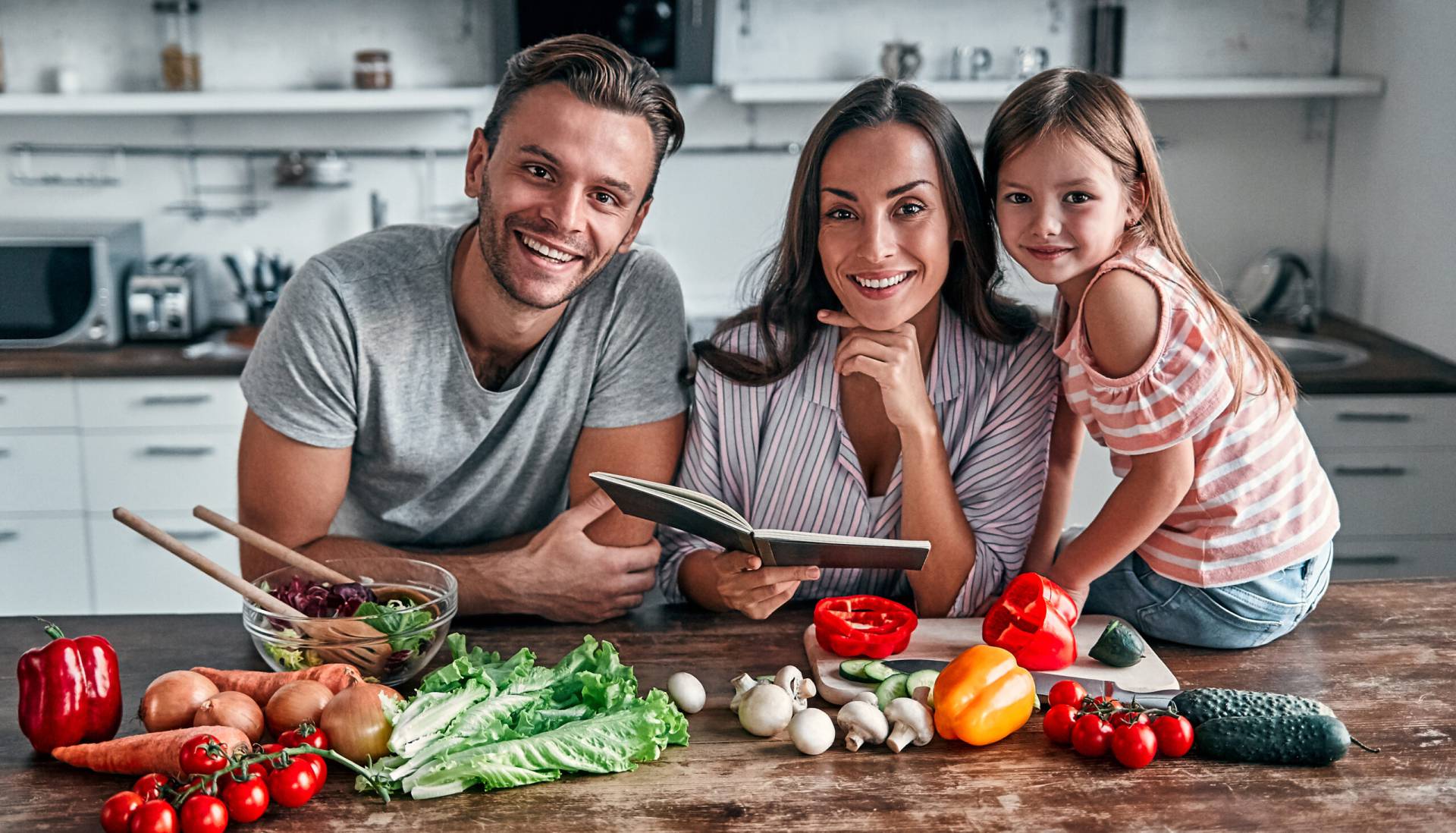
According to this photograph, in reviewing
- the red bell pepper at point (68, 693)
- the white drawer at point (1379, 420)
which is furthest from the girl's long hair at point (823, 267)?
the white drawer at point (1379, 420)

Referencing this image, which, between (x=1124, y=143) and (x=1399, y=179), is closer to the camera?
(x=1124, y=143)

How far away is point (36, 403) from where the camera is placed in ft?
11.7

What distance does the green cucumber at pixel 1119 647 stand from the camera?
1.65 metres

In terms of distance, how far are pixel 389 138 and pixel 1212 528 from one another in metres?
3.20

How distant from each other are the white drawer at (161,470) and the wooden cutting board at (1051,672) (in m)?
2.42

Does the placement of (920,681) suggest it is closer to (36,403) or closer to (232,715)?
(232,715)

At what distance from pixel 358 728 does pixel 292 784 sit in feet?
0.36

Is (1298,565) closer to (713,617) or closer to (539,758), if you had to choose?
(713,617)

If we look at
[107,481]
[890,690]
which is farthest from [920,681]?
[107,481]

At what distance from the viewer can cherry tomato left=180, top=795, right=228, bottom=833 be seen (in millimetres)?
1282

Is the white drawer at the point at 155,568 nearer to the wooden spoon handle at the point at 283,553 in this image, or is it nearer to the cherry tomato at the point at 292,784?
the wooden spoon handle at the point at 283,553

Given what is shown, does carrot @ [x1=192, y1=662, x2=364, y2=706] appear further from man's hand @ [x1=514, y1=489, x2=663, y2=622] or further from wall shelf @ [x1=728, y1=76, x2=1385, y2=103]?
wall shelf @ [x1=728, y1=76, x2=1385, y2=103]

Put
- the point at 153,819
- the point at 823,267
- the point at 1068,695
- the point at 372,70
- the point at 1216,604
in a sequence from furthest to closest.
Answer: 1. the point at 372,70
2. the point at 823,267
3. the point at 1216,604
4. the point at 1068,695
5. the point at 153,819

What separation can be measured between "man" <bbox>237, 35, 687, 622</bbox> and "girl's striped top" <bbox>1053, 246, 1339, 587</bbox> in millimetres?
709
